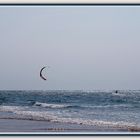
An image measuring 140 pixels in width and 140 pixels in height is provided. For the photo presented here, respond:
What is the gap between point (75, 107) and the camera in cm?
396

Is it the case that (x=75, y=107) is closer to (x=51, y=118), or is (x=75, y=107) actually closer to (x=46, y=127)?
(x=51, y=118)

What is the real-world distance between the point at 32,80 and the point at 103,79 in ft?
1.86

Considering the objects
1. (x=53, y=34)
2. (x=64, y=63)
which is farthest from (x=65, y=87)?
(x=53, y=34)

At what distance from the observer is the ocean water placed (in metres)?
3.59

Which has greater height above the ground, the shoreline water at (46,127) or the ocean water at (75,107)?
the ocean water at (75,107)

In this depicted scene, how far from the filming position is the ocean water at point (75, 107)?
3590 millimetres

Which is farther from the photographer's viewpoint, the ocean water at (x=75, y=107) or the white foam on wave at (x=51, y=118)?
the white foam on wave at (x=51, y=118)

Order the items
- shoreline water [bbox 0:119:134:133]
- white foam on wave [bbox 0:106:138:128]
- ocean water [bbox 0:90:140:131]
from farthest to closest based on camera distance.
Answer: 1. white foam on wave [bbox 0:106:138:128]
2. ocean water [bbox 0:90:140:131]
3. shoreline water [bbox 0:119:134:133]

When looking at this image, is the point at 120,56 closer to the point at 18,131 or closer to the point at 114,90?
the point at 114,90

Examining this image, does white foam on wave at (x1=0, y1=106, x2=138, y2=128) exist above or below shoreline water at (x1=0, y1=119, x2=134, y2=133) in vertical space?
above

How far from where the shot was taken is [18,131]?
3.44m

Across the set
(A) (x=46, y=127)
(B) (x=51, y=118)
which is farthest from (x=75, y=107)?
(A) (x=46, y=127)

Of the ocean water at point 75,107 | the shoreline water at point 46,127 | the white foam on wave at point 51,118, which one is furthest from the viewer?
the white foam on wave at point 51,118

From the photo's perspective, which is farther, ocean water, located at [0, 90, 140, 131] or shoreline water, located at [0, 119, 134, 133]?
ocean water, located at [0, 90, 140, 131]
